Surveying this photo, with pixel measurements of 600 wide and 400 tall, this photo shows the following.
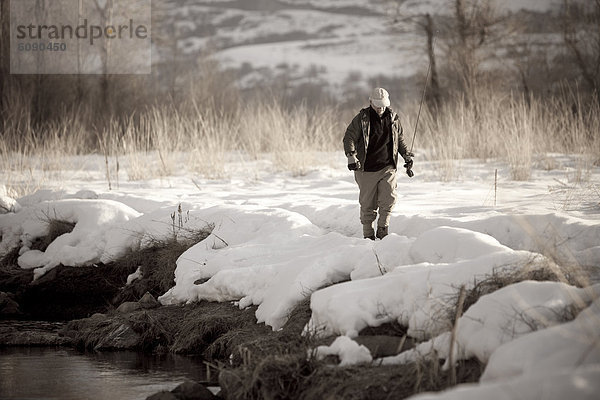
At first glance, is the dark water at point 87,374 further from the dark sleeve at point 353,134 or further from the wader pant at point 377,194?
the dark sleeve at point 353,134

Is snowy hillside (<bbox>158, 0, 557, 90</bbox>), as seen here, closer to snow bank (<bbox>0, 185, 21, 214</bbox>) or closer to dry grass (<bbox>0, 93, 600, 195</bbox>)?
dry grass (<bbox>0, 93, 600, 195</bbox>)

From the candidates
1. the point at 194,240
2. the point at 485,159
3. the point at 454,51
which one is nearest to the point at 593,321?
the point at 194,240

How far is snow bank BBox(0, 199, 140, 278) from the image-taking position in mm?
9289

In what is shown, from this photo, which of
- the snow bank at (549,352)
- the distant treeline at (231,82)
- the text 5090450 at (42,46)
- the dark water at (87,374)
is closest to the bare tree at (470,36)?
the distant treeline at (231,82)

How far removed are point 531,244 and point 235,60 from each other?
54587mm

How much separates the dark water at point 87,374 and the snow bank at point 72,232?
2335mm

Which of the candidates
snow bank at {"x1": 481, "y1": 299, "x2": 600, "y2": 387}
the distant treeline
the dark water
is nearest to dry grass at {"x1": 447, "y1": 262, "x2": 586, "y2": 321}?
snow bank at {"x1": 481, "y1": 299, "x2": 600, "y2": 387}

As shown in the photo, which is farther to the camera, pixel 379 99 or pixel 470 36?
pixel 470 36

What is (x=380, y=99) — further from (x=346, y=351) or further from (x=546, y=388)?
(x=546, y=388)

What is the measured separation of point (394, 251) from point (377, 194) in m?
1.65

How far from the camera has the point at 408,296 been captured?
5.22m

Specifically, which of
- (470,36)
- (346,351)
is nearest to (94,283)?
(346,351)

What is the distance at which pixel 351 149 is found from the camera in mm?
7496

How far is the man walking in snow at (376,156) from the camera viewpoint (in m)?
7.64
